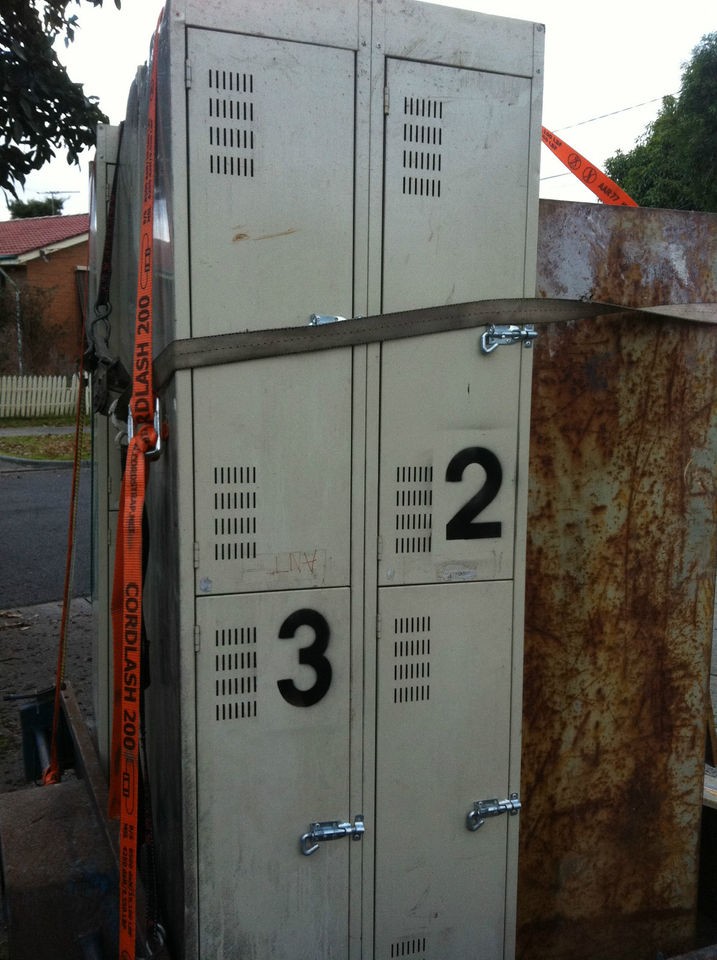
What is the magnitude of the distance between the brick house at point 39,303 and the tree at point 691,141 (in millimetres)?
15319

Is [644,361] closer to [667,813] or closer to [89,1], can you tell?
[667,813]

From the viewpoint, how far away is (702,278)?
282 cm

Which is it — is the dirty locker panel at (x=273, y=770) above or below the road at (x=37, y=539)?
above

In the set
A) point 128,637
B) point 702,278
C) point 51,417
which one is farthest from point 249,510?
point 51,417

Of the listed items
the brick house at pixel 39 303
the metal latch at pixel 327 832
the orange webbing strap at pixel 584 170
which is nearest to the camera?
the metal latch at pixel 327 832

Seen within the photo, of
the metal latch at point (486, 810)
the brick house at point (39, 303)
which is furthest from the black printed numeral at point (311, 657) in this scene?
the brick house at point (39, 303)

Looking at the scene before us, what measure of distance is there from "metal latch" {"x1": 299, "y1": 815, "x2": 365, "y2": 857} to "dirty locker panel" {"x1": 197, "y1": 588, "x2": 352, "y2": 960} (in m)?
0.01

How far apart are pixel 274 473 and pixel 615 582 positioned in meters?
1.25

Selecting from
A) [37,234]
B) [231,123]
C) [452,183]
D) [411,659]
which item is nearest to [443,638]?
[411,659]

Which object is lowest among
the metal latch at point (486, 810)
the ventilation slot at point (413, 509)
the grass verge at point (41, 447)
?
the metal latch at point (486, 810)

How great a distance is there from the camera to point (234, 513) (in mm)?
2209

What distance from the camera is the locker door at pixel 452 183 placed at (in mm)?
2271

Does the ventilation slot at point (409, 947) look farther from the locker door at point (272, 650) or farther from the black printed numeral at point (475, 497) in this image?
the black printed numeral at point (475, 497)

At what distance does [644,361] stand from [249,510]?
1375 millimetres
